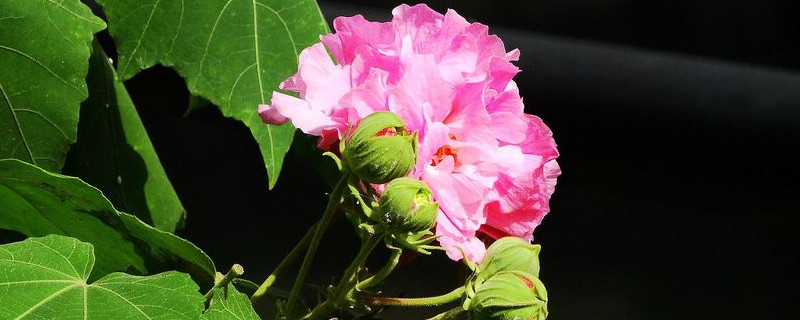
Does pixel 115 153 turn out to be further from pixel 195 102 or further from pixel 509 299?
pixel 509 299

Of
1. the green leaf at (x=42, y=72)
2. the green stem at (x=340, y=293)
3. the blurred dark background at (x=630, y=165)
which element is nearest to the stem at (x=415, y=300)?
the green stem at (x=340, y=293)

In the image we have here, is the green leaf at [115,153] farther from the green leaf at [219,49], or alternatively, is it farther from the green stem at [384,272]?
the green stem at [384,272]

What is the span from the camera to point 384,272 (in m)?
0.38

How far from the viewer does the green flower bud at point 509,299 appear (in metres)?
0.36

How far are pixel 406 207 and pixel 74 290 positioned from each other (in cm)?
11

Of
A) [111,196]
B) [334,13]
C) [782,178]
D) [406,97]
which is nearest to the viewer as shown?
[406,97]

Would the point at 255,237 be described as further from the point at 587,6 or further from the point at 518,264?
the point at 518,264

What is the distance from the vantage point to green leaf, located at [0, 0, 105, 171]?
46cm

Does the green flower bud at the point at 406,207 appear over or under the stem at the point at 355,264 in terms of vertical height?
over

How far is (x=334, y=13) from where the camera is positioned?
4.41 feet

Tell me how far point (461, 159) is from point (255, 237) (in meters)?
1.10

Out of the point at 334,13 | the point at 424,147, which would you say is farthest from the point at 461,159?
the point at 334,13

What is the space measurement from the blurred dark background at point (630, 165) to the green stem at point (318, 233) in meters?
0.96

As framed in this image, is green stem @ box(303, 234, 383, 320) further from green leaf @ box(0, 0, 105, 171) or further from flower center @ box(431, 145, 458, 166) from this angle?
green leaf @ box(0, 0, 105, 171)
